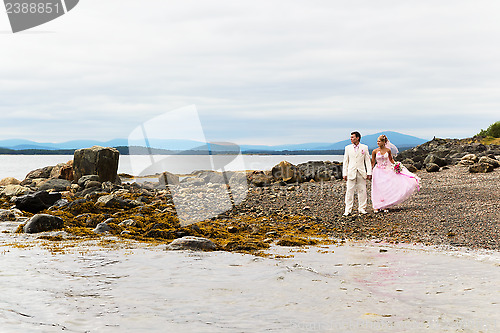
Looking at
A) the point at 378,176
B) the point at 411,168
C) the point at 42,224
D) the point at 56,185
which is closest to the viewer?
the point at 42,224

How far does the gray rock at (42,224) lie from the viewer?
1376 centimetres

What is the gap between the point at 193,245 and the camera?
36.7 ft

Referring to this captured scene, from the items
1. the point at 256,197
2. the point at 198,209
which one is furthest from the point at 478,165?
the point at 198,209

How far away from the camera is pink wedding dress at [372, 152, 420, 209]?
590 inches

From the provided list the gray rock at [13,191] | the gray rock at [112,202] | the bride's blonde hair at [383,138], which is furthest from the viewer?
the gray rock at [13,191]

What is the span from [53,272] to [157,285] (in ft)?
7.88

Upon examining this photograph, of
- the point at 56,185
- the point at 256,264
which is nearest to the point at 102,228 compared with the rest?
the point at 256,264

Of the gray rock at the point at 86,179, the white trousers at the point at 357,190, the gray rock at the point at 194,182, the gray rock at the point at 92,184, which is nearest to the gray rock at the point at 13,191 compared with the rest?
the gray rock at the point at 86,179

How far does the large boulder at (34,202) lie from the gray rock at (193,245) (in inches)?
405

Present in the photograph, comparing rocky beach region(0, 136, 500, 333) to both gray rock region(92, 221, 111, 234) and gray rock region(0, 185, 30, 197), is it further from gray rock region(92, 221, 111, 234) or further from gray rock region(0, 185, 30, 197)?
gray rock region(0, 185, 30, 197)

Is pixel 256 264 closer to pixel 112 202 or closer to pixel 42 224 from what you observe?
pixel 42 224

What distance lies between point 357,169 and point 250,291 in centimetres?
827

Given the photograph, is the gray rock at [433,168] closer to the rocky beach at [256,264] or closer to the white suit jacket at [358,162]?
the rocky beach at [256,264]

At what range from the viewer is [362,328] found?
218 inches
